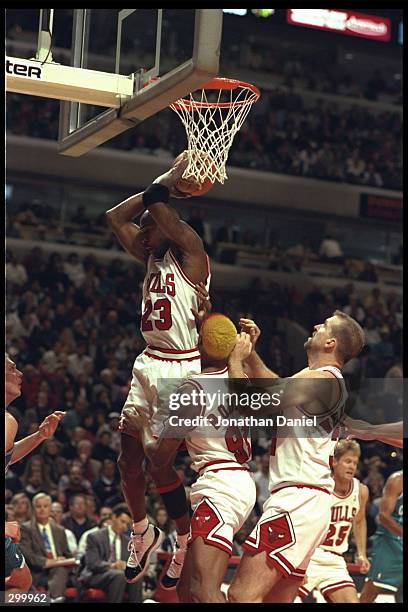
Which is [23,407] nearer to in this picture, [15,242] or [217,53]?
[15,242]

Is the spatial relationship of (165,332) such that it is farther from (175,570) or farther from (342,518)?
(342,518)

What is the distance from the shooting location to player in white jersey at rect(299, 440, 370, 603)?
325 inches

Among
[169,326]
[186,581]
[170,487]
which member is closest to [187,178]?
[169,326]

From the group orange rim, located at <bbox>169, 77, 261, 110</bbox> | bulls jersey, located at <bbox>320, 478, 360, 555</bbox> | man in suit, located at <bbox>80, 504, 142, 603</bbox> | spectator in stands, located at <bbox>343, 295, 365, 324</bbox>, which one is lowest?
man in suit, located at <bbox>80, 504, 142, 603</bbox>

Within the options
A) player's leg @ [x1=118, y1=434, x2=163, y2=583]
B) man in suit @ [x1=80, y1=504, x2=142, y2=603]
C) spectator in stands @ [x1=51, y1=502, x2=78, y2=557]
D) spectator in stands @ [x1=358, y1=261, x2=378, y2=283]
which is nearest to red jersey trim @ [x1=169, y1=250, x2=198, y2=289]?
player's leg @ [x1=118, y1=434, x2=163, y2=583]

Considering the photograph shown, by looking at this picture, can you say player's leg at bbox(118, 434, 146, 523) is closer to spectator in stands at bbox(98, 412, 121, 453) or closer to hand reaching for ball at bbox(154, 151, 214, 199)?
hand reaching for ball at bbox(154, 151, 214, 199)

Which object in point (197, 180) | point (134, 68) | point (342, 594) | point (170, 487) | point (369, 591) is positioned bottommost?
point (369, 591)

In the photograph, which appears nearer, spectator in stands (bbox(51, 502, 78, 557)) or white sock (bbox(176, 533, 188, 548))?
white sock (bbox(176, 533, 188, 548))

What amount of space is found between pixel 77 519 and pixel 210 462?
5.71 metres

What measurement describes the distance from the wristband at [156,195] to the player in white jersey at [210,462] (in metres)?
0.86

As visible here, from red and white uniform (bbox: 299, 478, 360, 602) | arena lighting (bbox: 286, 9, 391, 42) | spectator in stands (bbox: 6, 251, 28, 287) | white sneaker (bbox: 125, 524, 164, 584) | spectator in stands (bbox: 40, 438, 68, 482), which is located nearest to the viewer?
white sneaker (bbox: 125, 524, 164, 584)

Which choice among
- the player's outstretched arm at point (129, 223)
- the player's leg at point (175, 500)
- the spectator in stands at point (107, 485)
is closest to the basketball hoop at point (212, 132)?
the player's outstretched arm at point (129, 223)

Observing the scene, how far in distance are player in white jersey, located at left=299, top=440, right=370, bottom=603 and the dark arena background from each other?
339cm

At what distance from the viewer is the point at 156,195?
281 inches
